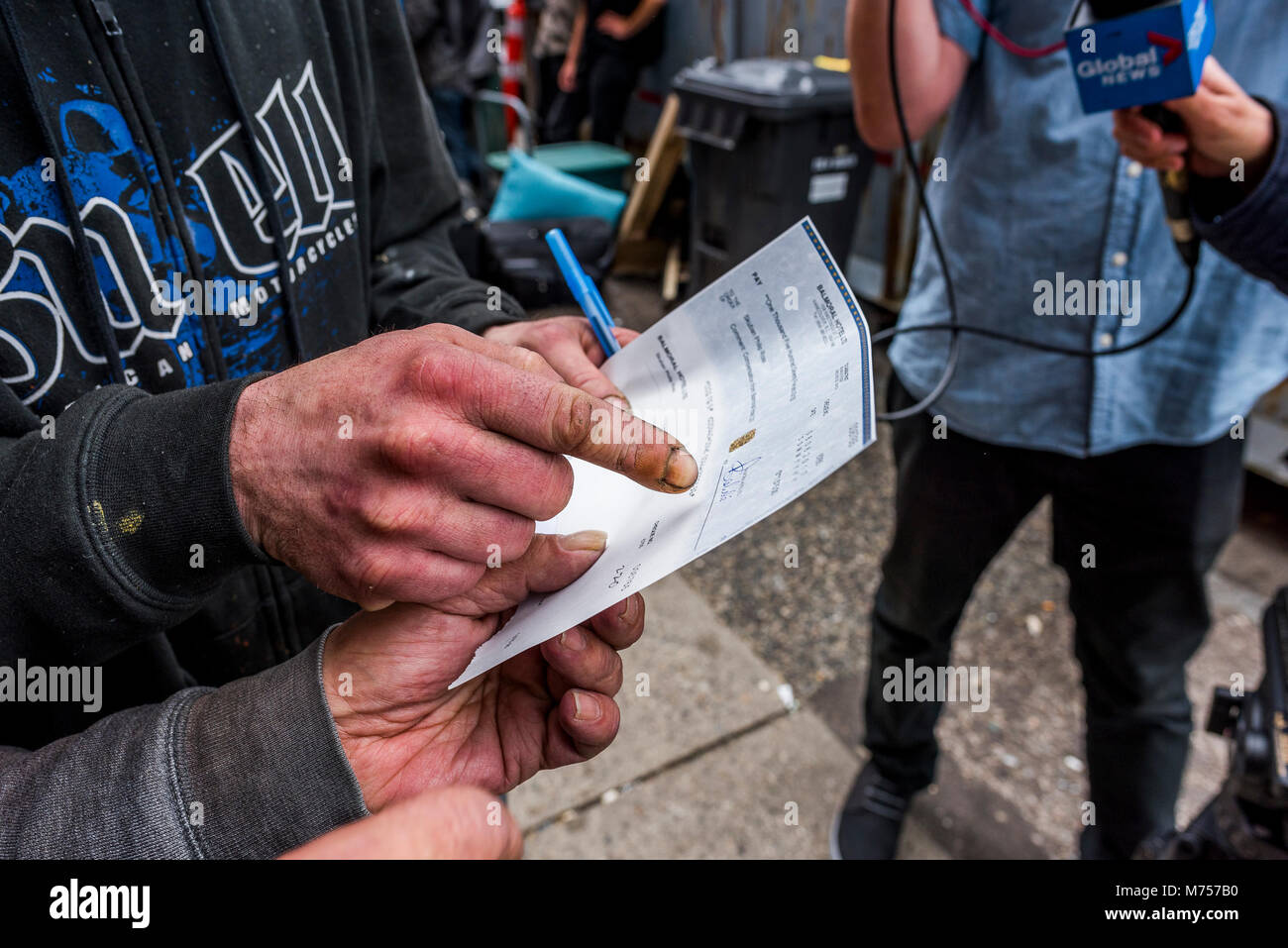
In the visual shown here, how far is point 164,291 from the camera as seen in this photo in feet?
2.72

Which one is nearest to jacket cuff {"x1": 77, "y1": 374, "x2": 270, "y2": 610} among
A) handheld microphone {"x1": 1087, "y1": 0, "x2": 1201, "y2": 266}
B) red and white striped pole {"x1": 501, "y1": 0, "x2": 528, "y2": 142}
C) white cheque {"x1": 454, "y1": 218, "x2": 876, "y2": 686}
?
white cheque {"x1": 454, "y1": 218, "x2": 876, "y2": 686}

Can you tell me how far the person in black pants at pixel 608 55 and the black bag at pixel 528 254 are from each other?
2.29 m

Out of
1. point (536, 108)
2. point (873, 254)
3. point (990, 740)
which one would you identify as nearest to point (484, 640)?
point (990, 740)

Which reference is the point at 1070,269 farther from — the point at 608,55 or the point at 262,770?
the point at 608,55

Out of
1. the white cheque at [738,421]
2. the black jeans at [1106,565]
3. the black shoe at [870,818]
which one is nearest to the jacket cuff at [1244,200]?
the black jeans at [1106,565]

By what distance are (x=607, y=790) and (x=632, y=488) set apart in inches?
62.2

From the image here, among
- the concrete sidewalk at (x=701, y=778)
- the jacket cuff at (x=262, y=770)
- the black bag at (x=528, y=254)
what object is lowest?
the concrete sidewalk at (x=701, y=778)

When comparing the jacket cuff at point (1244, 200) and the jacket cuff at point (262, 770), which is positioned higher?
the jacket cuff at point (1244, 200)

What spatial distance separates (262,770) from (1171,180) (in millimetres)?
1393

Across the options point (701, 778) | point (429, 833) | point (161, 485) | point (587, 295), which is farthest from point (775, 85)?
point (429, 833)

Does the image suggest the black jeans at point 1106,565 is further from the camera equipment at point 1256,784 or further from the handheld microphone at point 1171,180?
the handheld microphone at point 1171,180

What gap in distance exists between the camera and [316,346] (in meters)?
1.01

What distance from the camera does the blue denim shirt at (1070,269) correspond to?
1.33 metres
